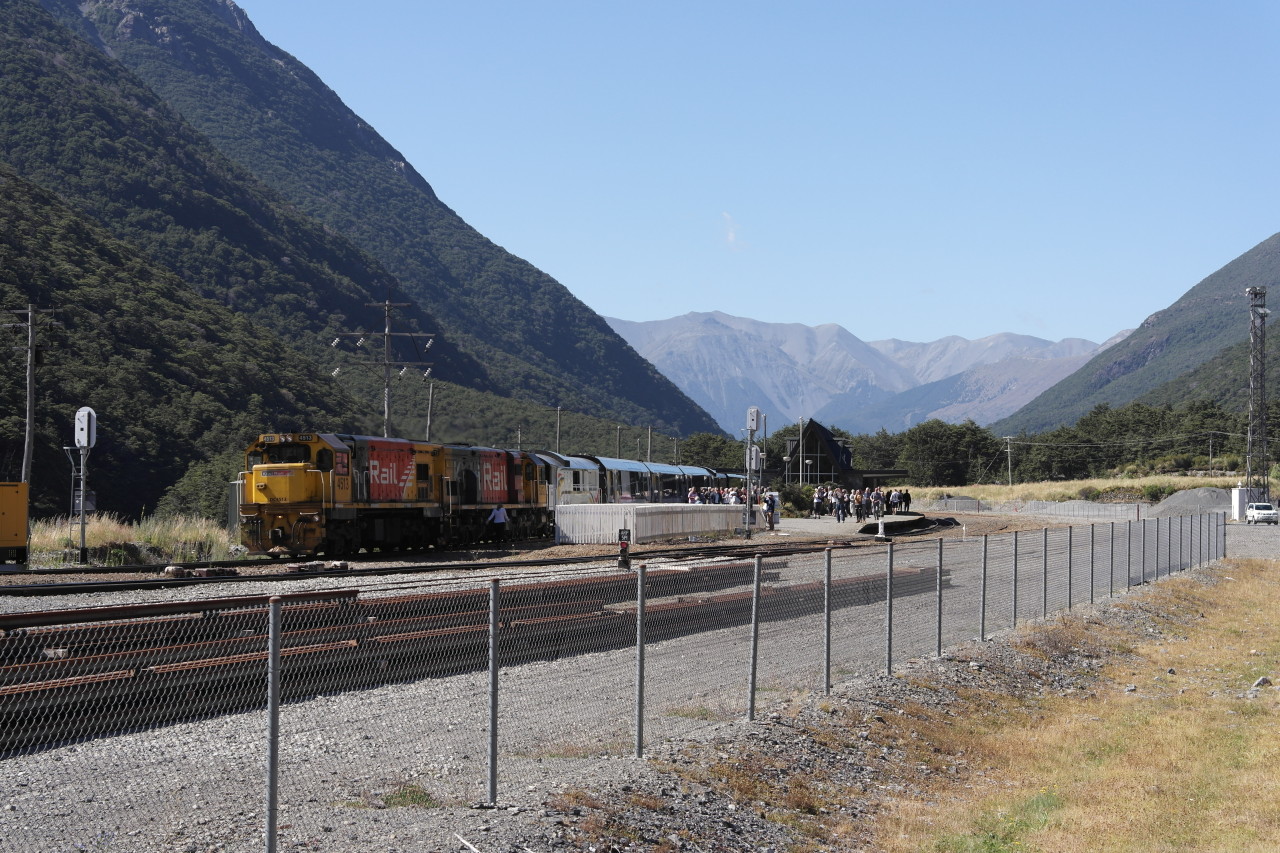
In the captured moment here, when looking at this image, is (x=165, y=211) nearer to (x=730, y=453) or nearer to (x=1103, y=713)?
(x=730, y=453)

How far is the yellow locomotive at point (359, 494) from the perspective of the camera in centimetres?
2869

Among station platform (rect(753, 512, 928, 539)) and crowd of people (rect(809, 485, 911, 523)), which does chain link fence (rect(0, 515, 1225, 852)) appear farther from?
crowd of people (rect(809, 485, 911, 523))

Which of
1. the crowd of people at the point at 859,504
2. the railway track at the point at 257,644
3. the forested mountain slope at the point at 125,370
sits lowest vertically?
the crowd of people at the point at 859,504

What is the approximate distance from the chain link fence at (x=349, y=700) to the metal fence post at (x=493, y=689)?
0.02 metres

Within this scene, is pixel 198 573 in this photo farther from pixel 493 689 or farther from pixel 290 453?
pixel 493 689

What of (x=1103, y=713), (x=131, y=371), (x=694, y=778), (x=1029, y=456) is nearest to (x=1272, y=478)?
(x=1029, y=456)

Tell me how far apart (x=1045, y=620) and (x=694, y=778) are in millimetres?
13754

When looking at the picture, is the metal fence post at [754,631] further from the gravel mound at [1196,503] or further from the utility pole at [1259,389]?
the gravel mound at [1196,503]

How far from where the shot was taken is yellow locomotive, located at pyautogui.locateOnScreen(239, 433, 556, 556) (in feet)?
94.1

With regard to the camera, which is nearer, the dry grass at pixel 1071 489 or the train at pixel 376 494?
the train at pixel 376 494

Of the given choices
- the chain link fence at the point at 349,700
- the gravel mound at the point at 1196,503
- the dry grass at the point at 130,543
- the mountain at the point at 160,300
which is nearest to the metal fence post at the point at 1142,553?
the chain link fence at the point at 349,700

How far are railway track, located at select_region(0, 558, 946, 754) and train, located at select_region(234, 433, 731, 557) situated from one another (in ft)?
52.7

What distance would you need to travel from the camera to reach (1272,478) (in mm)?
104062

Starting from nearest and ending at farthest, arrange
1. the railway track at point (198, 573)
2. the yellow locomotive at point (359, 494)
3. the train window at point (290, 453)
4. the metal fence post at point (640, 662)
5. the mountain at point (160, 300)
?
1. the metal fence post at point (640, 662)
2. the railway track at point (198, 573)
3. the yellow locomotive at point (359, 494)
4. the train window at point (290, 453)
5. the mountain at point (160, 300)
